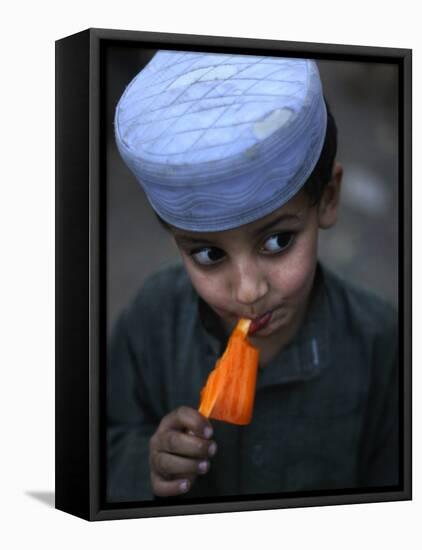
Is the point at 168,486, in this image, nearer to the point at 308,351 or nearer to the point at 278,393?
the point at 278,393

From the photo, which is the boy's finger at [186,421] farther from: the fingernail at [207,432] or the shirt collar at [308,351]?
the shirt collar at [308,351]

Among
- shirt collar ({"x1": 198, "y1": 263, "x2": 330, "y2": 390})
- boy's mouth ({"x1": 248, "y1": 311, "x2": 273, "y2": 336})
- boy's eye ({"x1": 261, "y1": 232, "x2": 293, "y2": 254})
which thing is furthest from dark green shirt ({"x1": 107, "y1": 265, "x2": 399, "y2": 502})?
boy's eye ({"x1": 261, "y1": 232, "x2": 293, "y2": 254})

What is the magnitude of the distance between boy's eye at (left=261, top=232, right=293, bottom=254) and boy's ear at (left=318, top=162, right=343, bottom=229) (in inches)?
9.1

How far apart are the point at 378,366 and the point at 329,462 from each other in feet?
1.70

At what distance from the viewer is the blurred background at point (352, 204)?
7.76 m

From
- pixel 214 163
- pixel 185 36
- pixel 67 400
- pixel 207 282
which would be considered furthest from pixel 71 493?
pixel 185 36

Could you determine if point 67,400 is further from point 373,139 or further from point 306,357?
point 373,139

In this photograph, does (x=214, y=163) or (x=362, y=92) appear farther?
(x=362, y=92)

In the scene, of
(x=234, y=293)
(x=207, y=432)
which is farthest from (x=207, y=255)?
(x=207, y=432)

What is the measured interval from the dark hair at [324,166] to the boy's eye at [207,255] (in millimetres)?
508

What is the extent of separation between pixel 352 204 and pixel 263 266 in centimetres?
64

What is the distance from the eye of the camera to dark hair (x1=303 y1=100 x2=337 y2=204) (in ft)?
26.3

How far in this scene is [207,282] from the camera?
792 centimetres

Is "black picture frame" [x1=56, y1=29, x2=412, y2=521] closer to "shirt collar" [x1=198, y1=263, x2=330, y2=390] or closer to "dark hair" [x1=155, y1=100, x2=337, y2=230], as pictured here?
"dark hair" [x1=155, y1=100, x2=337, y2=230]
